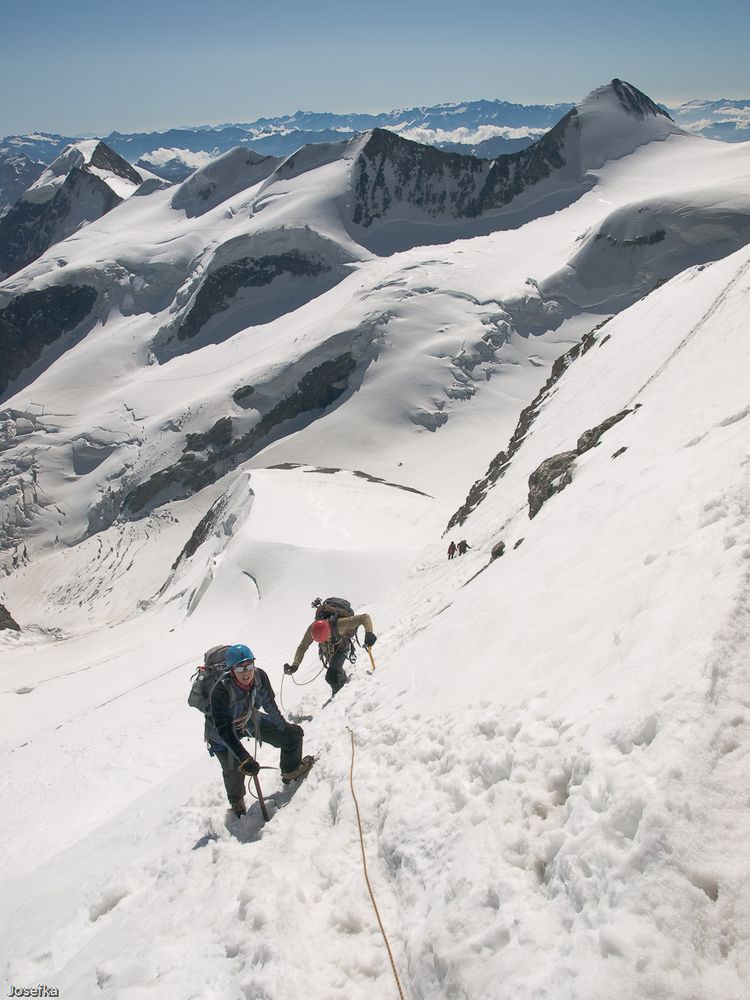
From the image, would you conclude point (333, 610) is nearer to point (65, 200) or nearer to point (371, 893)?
point (371, 893)

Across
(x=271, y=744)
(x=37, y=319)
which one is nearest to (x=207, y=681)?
(x=271, y=744)

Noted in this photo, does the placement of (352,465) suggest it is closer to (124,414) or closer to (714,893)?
(124,414)

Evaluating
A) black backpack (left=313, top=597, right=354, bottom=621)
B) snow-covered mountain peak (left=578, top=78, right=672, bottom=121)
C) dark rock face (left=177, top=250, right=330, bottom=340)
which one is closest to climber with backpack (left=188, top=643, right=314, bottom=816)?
black backpack (left=313, top=597, right=354, bottom=621)

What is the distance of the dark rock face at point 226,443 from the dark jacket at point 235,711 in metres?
54.9

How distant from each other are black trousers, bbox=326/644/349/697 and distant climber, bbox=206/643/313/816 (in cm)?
268

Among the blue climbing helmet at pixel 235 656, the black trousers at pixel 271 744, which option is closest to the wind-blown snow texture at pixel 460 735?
the black trousers at pixel 271 744

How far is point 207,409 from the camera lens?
63.2 metres

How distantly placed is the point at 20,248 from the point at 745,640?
23116 centimetres

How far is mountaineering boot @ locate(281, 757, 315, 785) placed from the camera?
6051 mm

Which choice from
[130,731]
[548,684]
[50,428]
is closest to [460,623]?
[548,684]

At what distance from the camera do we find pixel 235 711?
5.73 metres

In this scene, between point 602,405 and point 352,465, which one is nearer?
point 602,405

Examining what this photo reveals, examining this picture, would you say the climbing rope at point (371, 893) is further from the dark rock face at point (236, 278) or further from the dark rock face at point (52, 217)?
the dark rock face at point (52, 217)

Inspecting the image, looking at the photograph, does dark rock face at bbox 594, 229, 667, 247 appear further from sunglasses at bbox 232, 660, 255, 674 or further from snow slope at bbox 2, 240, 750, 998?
sunglasses at bbox 232, 660, 255, 674
